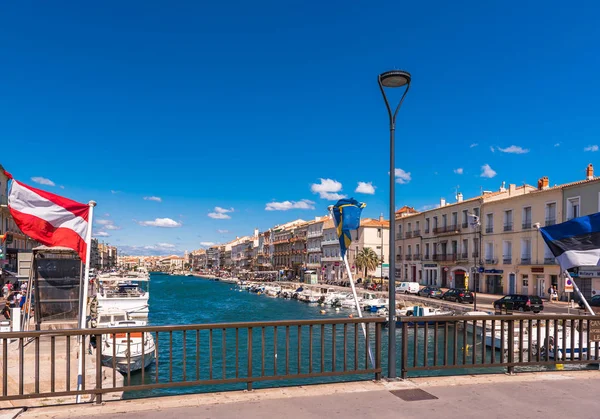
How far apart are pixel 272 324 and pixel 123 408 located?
2.24 m

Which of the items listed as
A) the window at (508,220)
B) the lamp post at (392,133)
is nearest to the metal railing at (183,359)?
the lamp post at (392,133)

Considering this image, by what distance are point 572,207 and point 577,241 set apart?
33387mm

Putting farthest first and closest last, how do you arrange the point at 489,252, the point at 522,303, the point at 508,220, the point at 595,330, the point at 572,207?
the point at 489,252 → the point at 508,220 → the point at 572,207 → the point at 522,303 → the point at 595,330

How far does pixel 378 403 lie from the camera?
6.28 meters

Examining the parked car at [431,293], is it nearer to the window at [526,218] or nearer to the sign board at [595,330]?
the window at [526,218]

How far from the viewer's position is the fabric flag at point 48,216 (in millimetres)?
7160

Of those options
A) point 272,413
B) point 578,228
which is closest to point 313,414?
point 272,413

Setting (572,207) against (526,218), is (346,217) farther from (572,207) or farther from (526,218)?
(526,218)

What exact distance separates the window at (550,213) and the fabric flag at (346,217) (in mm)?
35858

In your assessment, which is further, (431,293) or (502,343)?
(431,293)

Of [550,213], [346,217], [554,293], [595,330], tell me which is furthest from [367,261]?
[595,330]

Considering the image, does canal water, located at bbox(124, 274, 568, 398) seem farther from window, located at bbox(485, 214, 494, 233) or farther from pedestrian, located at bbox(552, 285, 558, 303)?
window, located at bbox(485, 214, 494, 233)

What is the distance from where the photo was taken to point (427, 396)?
6.65 meters

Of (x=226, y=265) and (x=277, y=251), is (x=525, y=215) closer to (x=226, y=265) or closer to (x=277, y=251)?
(x=277, y=251)
